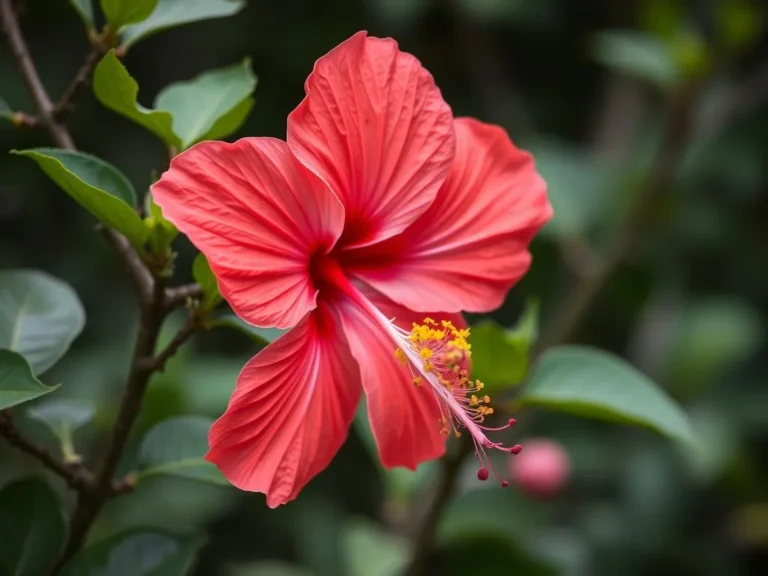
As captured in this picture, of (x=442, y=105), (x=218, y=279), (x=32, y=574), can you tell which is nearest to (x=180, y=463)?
(x=32, y=574)

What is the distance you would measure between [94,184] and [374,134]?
219 mm

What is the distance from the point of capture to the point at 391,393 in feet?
2.38

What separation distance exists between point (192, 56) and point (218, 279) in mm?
1692

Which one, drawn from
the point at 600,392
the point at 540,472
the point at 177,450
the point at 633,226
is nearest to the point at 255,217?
the point at 177,450

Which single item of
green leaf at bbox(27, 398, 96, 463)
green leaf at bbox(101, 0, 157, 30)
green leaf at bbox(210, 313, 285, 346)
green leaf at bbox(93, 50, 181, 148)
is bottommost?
green leaf at bbox(27, 398, 96, 463)

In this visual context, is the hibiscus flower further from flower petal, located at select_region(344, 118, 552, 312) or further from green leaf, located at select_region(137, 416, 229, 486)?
green leaf, located at select_region(137, 416, 229, 486)

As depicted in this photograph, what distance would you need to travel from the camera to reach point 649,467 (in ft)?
6.28

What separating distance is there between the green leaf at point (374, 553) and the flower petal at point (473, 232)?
70cm

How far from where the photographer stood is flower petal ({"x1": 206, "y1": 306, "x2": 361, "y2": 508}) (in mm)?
639

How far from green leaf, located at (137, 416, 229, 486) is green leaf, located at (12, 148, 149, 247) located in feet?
0.76

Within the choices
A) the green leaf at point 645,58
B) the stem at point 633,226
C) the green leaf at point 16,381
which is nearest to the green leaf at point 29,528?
the green leaf at point 16,381

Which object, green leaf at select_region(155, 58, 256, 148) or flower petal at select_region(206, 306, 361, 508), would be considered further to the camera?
green leaf at select_region(155, 58, 256, 148)

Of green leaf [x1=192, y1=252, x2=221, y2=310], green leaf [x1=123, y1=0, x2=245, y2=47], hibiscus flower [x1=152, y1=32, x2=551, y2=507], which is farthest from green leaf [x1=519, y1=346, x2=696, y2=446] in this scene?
green leaf [x1=123, y1=0, x2=245, y2=47]

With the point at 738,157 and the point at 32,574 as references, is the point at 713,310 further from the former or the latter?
the point at 32,574
